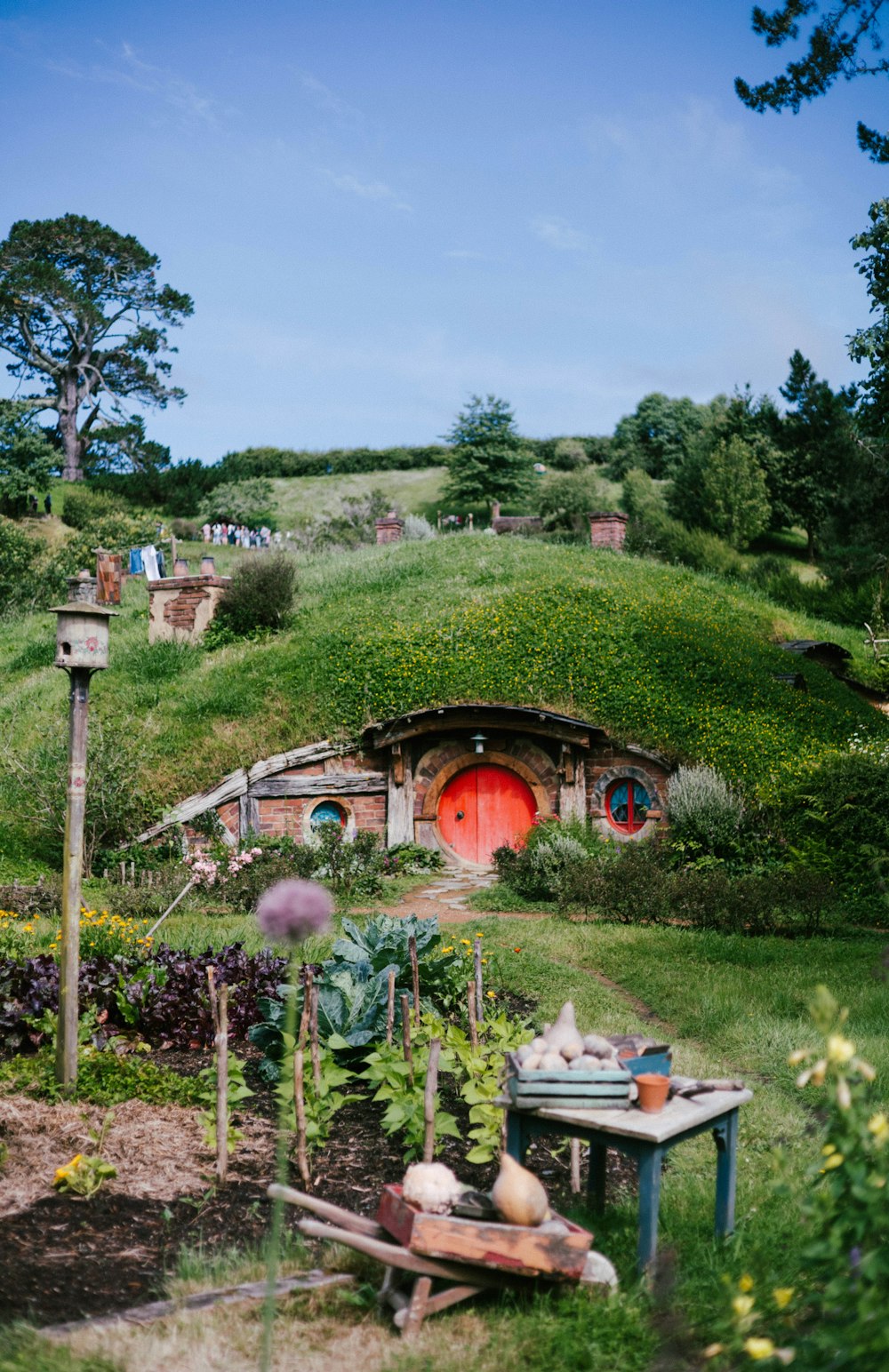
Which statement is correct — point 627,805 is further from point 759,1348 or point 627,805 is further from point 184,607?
point 759,1348

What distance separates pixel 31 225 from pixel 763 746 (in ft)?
148

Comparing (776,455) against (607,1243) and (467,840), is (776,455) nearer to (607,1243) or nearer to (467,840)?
(467,840)

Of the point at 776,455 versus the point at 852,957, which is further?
the point at 776,455

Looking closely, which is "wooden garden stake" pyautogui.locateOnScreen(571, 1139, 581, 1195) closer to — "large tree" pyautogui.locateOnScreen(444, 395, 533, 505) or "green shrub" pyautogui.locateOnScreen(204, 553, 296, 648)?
"green shrub" pyautogui.locateOnScreen(204, 553, 296, 648)

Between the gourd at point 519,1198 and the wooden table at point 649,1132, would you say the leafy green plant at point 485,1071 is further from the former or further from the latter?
the gourd at point 519,1198

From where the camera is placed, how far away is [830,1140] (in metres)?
2.93

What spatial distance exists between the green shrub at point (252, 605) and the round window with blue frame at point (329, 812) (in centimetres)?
554

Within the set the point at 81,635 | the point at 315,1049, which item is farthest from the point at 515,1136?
the point at 81,635

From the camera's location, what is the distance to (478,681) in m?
17.4

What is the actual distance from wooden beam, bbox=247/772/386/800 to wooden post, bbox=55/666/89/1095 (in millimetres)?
10475

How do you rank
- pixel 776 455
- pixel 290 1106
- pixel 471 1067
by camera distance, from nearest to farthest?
1. pixel 290 1106
2. pixel 471 1067
3. pixel 776 455

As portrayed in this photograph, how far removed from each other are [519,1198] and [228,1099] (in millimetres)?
2331

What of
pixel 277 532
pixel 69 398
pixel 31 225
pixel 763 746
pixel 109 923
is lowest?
pixel 109 923

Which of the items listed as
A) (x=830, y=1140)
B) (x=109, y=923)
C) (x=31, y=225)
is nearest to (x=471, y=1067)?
(x=830, y=1140)
